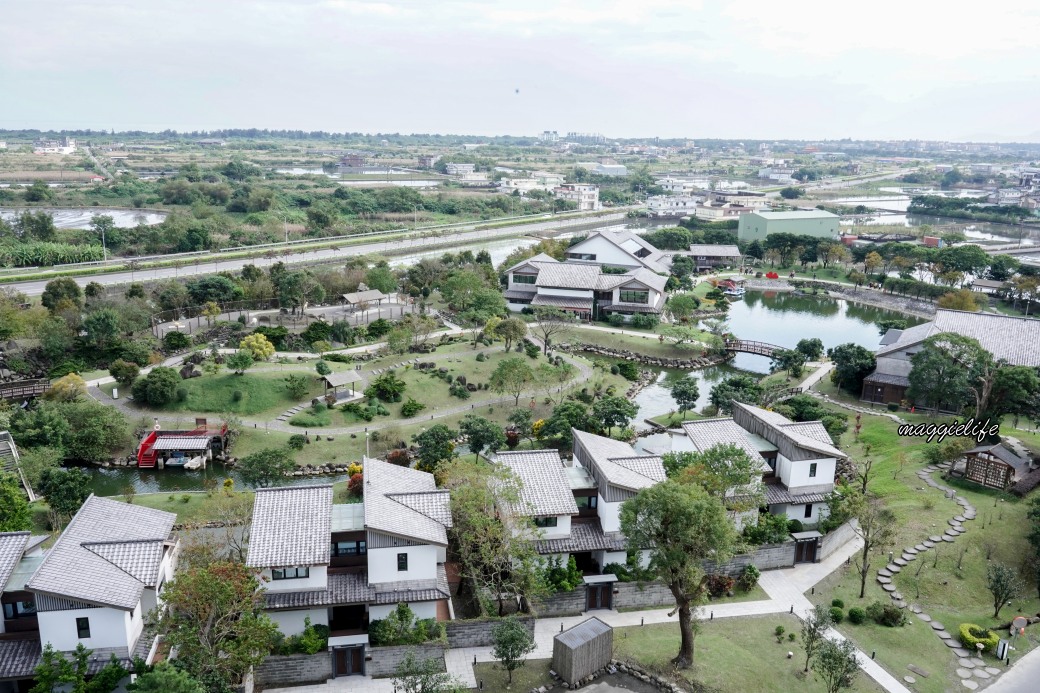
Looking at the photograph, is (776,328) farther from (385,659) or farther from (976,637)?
(385,659)

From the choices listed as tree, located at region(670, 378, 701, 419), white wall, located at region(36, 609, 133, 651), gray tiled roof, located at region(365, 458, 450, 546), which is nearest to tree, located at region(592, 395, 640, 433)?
tree, located at region(670, 378, 701, 419)

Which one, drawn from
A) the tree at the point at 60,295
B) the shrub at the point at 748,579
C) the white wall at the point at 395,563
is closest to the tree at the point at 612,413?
the shrub at the point at 748,579

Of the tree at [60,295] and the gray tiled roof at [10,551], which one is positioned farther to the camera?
the tree at [60,295]

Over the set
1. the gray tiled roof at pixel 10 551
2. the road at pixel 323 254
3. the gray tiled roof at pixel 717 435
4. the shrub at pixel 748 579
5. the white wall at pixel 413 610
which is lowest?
the shrub at pixel 748 579

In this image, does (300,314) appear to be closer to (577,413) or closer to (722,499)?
(577,413)

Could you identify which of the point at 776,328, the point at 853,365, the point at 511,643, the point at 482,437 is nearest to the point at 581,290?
the point at 776,328

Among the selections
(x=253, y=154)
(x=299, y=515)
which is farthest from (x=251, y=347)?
(x=253, y=154)

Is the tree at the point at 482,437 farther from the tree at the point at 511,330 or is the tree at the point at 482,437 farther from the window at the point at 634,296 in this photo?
the window at the point at 634,296
